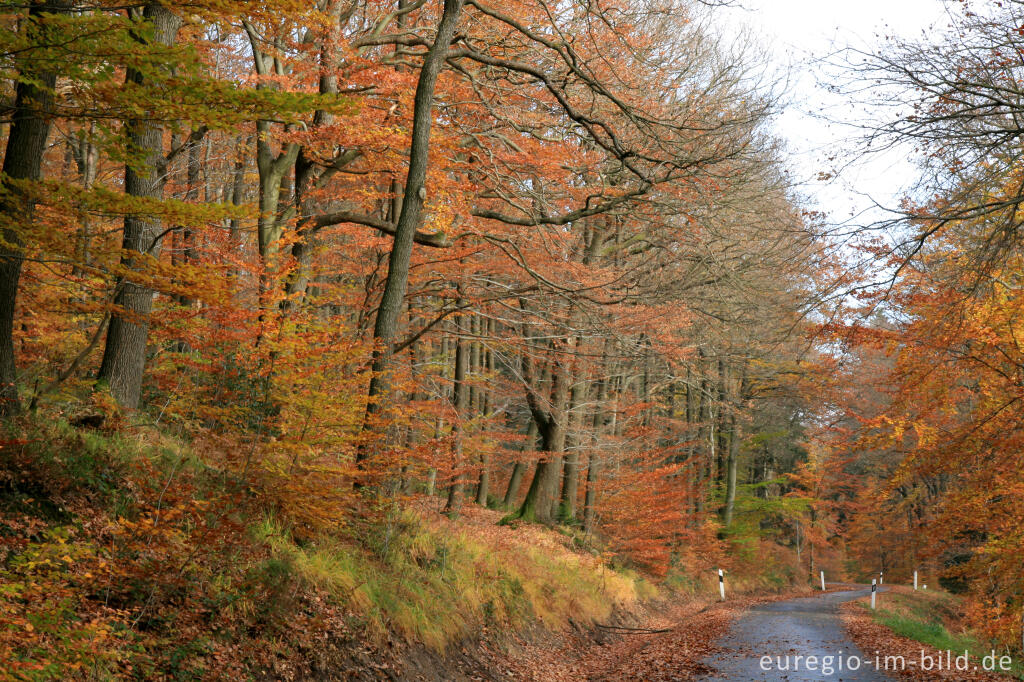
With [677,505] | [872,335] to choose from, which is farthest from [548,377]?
[872,335]

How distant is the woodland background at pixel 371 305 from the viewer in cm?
615

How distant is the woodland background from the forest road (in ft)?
9.73

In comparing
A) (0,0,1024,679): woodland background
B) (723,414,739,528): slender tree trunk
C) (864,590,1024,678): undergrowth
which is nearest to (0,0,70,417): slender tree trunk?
(0,0,1024,679): woodland background

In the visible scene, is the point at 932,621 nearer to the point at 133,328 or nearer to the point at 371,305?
the point at 371,305

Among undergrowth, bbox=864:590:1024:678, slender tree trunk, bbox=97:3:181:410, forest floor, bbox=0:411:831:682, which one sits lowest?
undergrowth, bbox=864:590:1024:678

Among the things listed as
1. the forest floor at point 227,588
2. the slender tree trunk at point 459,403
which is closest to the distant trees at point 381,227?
the slender tree trunk at point 459,403

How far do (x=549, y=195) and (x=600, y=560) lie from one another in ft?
30.1

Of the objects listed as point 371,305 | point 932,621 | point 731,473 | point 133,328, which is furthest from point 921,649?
point 731,473

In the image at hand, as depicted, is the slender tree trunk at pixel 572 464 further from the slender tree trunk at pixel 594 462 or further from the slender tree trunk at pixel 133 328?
the slender tree trunk at pixel 133 328

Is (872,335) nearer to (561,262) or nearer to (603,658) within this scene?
(561,262)

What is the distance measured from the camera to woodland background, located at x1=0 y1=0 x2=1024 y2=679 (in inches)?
242

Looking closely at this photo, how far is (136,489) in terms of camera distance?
723 centimetres

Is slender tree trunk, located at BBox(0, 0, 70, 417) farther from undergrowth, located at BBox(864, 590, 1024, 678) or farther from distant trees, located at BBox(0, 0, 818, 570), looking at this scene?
undergrowth, located at BBox(864, 590, 1024, 678)

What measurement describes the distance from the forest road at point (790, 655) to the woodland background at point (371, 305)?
2965mm
